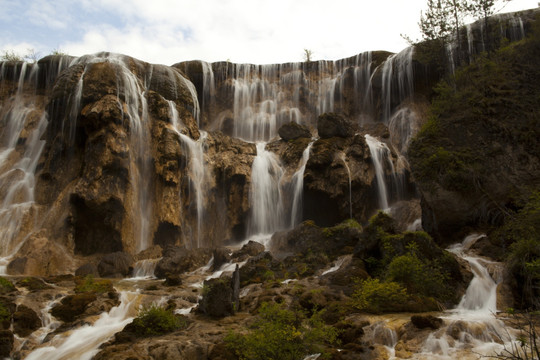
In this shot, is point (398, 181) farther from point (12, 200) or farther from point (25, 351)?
point (12, 200)

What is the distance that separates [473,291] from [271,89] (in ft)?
98.3

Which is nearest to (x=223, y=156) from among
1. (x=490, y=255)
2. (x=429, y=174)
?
(x=429, y=174)

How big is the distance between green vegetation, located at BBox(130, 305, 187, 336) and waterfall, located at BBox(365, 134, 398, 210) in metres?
17.0

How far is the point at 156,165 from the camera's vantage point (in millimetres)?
25750

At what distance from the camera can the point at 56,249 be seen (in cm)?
2148

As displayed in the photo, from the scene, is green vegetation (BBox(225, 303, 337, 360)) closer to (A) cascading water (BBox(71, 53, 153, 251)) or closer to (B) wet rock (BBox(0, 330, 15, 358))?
(B) wet rock (BBox(0, 330, 15, 358))

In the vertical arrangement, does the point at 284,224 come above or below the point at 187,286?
above

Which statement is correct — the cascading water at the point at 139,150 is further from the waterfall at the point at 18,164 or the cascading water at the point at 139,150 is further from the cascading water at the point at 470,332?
the cascading water at the point at 470,332

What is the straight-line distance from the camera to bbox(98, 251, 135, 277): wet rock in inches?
767

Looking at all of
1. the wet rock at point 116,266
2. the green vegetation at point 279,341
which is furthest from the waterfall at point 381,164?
the green vegetation at point 279,341

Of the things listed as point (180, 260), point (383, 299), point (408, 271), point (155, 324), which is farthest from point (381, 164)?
point (155, 324)

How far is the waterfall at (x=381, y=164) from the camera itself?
25.4 meters

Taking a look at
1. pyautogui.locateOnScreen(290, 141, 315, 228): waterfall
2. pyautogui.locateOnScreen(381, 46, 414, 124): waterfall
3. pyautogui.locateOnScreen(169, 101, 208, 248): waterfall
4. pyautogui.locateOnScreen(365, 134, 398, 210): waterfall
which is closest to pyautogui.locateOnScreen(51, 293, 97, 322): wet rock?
pyautogui.locateOnScreen(169, 101, 208, 248): waterfall

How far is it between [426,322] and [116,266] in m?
15.3
